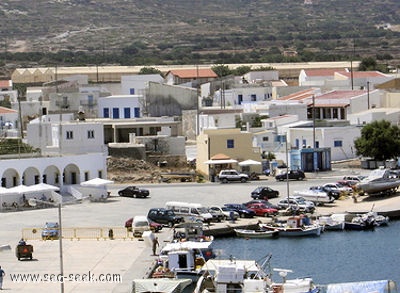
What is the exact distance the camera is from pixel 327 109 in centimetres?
9544

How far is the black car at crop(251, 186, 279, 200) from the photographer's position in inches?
2694

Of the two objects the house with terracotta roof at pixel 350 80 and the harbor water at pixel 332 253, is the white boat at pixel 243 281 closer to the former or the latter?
the harbor water at pixel 332 253

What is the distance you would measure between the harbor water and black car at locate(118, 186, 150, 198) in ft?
36.0

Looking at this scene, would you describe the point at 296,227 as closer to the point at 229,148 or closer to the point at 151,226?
the point at 151,226

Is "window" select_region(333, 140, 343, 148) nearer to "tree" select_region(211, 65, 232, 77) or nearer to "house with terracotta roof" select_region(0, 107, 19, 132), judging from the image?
"house with terracotta roof" select_region(0, 107, 19, 132)

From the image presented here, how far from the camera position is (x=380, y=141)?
7769cm

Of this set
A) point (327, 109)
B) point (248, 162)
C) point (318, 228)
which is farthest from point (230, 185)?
point (327, 109)

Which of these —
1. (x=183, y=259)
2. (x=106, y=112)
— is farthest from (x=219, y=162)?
(x=183, y=259)

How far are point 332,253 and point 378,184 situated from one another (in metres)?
13.3

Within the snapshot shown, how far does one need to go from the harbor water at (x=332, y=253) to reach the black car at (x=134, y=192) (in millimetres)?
10971

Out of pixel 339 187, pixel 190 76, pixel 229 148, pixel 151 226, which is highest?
pixel 190 76

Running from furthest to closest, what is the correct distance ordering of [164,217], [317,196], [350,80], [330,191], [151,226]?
[350,80]
[330,191]
[317,196]
[164,217]
[151,226]

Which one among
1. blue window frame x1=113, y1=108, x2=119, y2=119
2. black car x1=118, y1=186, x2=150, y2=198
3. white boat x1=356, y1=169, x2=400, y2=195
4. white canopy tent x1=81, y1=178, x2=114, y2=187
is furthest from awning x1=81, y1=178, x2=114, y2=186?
blue window frame x1=113, y1=108, x2=119, y2=119

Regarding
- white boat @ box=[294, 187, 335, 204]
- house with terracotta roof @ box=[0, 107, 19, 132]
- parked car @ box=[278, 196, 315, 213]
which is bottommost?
parked car @ box=[278, 196, 315, 213]
